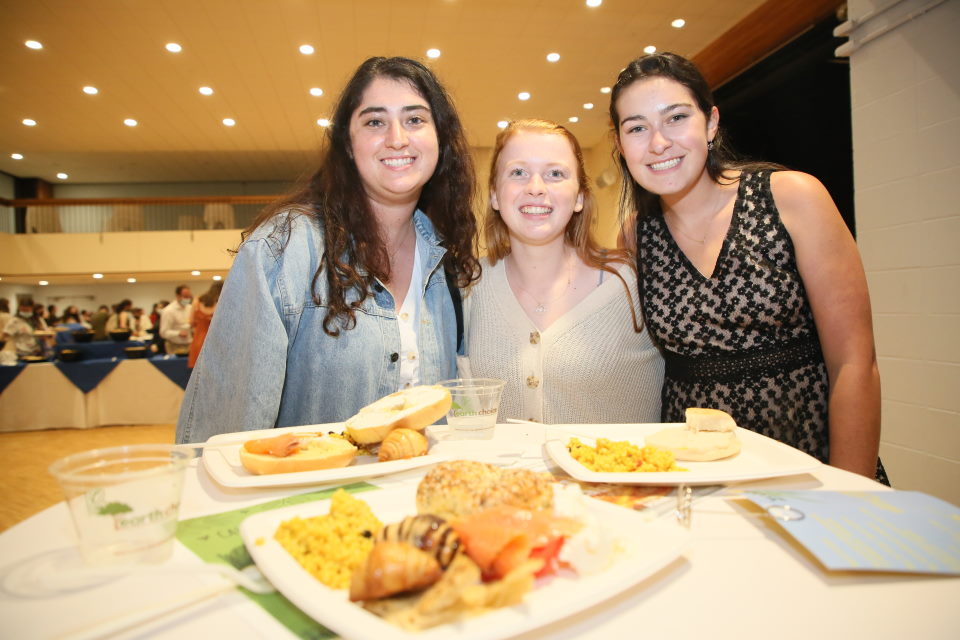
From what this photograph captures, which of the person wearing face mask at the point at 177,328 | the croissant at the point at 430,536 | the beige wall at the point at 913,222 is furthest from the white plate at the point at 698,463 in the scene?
the person wearing face mask at the point at 177,328

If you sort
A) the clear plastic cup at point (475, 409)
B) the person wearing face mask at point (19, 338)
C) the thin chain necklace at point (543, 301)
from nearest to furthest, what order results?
the clear plastic cup at point (475, 409) → the thin chain necklace at point (543, 301) → the person wearing face mask at point (19, 338)

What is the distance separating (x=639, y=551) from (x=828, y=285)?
1575 mm

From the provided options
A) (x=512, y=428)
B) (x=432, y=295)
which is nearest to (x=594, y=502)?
(x=512, y=428)

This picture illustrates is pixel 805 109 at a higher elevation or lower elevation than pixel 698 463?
higher

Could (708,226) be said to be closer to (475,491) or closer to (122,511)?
(475,491)

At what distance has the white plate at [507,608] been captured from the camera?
1.88ft

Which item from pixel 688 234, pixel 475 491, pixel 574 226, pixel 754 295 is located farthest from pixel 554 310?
pixel 475 491

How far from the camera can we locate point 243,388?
1758 millimetres

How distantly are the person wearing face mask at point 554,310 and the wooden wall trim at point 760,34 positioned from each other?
396 cm

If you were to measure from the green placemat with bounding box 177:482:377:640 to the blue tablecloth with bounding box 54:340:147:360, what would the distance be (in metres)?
9.00

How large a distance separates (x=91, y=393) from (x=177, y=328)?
185cm

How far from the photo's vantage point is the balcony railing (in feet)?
46.6

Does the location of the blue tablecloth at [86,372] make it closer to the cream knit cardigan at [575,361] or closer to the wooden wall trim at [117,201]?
the wooden wall trim at [117,201]

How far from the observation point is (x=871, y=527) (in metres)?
0.77
